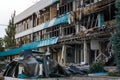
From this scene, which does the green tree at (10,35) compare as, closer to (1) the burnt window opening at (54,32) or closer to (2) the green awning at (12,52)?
(2) the green awning at (12,52)

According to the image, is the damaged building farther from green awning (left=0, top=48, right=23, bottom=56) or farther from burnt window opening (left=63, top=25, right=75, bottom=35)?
green awning (left=0, top=48, right=23, bottom=56)

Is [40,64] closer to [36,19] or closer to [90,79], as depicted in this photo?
[90,79]

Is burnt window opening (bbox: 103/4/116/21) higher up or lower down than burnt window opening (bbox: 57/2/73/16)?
lower down

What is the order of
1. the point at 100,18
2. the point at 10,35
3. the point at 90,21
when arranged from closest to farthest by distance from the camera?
the point at 100,18 → the point at 90,21 → the point at 10,35

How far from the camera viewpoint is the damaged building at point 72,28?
106ft

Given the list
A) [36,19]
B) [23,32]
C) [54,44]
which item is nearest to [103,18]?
[54,44]

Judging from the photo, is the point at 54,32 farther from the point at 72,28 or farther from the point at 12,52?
the point at 12,52

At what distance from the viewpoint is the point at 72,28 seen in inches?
1645

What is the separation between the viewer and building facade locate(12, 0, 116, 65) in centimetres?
3241

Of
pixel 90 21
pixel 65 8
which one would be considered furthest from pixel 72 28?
pixel 90 21

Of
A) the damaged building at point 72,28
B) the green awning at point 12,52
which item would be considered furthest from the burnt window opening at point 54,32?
the green awning at point 12,52

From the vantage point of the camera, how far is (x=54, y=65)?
2259 cm

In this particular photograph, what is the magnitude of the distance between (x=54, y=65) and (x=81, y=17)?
15.2 meters

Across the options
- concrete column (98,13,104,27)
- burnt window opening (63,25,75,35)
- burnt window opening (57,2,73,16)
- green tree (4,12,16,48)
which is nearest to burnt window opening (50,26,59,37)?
burnt window opening (57,2,73,16)
